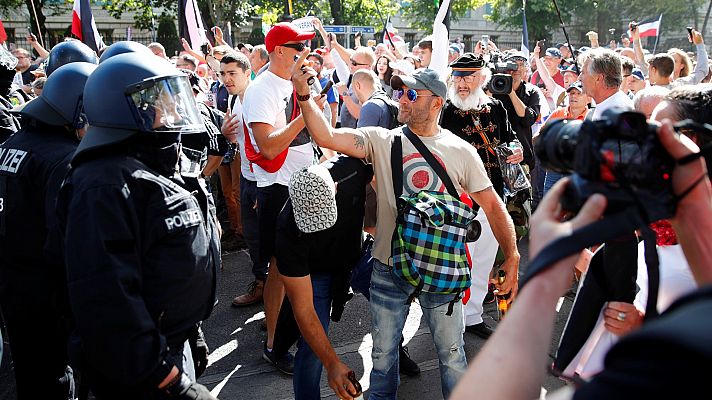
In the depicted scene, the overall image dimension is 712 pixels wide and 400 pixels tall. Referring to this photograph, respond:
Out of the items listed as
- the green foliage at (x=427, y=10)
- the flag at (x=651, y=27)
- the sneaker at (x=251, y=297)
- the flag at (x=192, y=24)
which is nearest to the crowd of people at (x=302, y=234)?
the sneaker at (x=251, y=297)

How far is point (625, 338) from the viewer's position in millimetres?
843

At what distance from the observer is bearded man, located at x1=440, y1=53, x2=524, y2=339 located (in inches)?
189

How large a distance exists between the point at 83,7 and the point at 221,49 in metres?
2.00

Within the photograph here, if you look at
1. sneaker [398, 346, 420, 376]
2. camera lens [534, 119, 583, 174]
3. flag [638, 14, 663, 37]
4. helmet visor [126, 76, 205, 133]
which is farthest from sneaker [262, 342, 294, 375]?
flag [638, 14, 663, 37]

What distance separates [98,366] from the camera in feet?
6.66

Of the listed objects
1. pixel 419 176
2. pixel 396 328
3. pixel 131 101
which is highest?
pixel 131 101

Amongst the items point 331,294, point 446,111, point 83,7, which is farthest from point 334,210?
point 83,7

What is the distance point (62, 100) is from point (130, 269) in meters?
1.32

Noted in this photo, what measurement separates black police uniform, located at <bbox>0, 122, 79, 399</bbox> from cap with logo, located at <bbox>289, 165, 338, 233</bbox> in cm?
107

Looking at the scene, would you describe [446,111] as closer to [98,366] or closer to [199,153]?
[199,153]

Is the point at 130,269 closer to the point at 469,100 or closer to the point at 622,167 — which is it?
the point at 622,167

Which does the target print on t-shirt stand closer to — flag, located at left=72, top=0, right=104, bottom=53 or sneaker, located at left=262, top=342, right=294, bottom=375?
sneaker, located at left=262, top=342, right=294, bottom=375

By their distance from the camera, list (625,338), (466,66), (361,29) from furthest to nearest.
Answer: (361,29)
(466,66)
(625,338)

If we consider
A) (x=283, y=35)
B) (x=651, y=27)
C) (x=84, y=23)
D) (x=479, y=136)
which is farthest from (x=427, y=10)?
(x=283, y=35)
